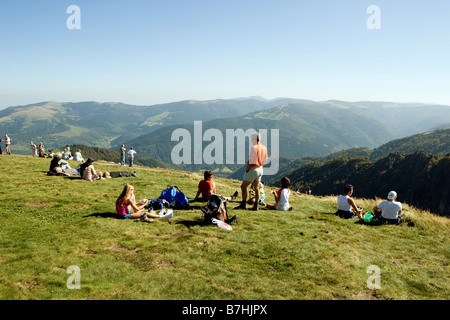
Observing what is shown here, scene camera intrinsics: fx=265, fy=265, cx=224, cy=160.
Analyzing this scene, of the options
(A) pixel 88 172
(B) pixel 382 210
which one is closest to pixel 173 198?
(A) pixel 88 172

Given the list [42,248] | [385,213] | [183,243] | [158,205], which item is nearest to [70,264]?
[42,248]

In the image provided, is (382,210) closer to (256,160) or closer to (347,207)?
Result: (347,207)

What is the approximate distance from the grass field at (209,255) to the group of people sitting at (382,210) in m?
0.62

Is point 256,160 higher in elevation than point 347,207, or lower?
higher

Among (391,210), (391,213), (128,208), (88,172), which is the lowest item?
(391,213)

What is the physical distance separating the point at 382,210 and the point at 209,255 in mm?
9916

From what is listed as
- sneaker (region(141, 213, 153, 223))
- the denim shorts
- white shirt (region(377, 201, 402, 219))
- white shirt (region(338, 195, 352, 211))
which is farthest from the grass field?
the denim shorts

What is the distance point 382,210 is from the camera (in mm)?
13484

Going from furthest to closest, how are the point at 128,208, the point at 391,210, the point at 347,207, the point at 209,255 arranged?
the point at 347,207
the point at 391,210
the point at 128,208
the point at 209,255

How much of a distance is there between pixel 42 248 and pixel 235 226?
269 inches

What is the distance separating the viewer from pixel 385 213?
13.4m

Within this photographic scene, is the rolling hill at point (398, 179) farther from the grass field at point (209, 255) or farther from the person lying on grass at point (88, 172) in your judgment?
the person lying on grass at point (88, 172)
